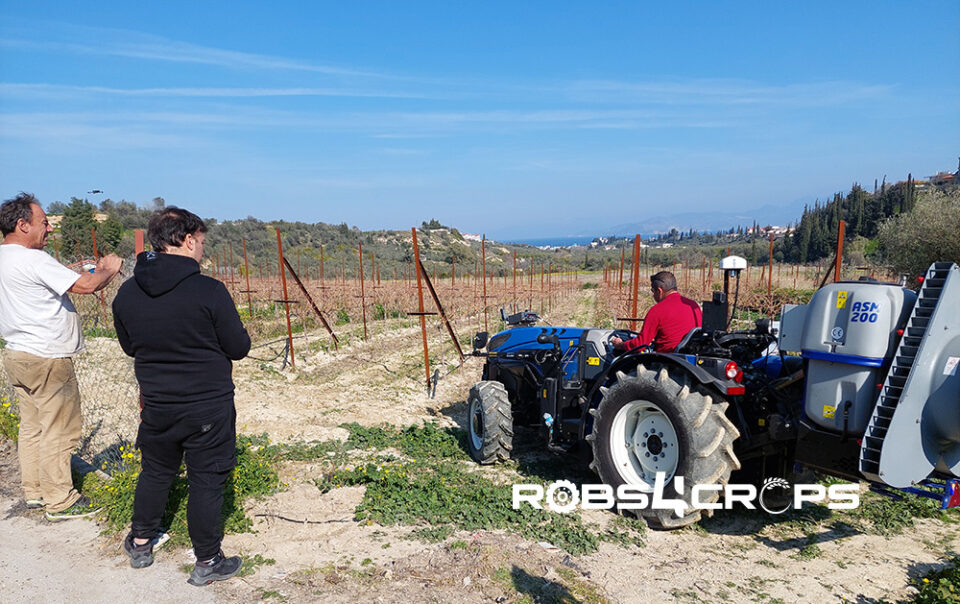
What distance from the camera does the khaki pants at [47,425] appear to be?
3.55 meters

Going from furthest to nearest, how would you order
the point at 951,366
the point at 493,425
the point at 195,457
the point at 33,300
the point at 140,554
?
the point at 493,425 → the point at 33,300 → the point at 140,554 → the point at 195,457 → the point at 951,366

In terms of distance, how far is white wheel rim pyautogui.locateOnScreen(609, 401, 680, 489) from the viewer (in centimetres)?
378

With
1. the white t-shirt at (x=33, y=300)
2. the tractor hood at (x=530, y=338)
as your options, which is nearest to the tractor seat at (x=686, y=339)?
the tractor hood at (x=530, y=338)

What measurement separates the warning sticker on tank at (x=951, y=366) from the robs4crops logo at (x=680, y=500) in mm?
1276

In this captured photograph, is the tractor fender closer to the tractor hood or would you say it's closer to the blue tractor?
the blue tractor

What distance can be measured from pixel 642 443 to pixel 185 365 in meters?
2.83

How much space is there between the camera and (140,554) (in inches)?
123

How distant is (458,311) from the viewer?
18.9 metres

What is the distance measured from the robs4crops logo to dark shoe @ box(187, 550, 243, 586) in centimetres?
175

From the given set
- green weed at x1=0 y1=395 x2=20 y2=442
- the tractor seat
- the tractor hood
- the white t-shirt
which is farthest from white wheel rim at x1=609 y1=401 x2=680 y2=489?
green weed at x1=0 y1=395 x2=20 y2=442

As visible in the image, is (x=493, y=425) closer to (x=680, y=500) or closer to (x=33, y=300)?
(x=680, y=500)

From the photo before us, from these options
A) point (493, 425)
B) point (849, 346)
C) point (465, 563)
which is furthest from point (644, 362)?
point (465, 563)

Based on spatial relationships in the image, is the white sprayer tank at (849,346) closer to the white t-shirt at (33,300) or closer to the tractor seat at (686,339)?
the tractor seat at (686,339)

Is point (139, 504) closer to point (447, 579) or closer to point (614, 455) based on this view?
point (447, 579)
